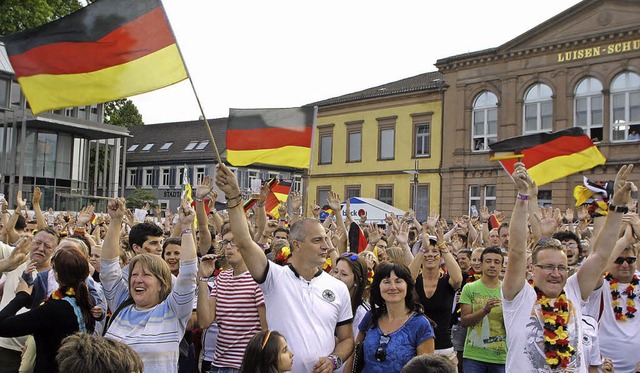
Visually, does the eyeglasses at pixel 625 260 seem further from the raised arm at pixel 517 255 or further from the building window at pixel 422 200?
the building window at pixel 422 200

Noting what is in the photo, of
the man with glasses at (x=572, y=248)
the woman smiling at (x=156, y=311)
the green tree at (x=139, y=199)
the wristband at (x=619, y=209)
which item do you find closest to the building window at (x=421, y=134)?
the green tree at (x=139, y=199)

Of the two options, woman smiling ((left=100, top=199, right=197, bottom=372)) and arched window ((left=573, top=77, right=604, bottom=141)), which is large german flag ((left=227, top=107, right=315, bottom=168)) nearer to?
woman smiling ((left=100, top=199, right=197, bottom=372))

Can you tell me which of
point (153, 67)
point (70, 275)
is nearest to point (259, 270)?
point (70, 275)

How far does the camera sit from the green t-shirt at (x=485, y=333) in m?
6.52

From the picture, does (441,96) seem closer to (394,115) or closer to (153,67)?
(394,115)

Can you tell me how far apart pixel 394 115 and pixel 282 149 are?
31.3m

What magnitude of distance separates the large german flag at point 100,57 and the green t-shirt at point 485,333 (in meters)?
3.68

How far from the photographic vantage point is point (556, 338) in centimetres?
436

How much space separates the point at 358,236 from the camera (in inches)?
383

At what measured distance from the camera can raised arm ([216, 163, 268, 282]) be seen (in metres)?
4.51

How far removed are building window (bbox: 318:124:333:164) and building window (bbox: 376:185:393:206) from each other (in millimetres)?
4711

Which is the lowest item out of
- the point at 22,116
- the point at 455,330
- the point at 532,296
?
the point at 455,330

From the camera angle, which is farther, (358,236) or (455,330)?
(358,236)

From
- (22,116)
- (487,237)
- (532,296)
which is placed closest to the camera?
(532,296)
